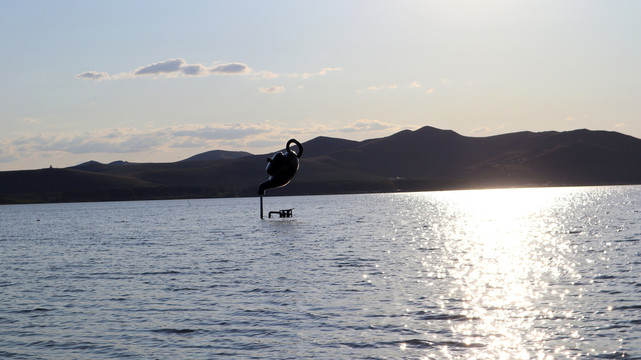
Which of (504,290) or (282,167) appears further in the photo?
(282,167)

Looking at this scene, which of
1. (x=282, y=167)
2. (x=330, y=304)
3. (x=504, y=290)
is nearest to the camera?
(x=330, y=304)

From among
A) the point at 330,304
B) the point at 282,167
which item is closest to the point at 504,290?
the point at 330,304

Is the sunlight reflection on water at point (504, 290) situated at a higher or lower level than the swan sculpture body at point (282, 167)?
lower

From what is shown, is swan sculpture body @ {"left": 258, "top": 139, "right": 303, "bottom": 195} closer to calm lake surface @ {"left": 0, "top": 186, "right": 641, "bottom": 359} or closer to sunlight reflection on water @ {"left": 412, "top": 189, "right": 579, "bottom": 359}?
sunlight reflection on water @ {"left": 412, "top": 189, "right": 579, "bottom": 359}

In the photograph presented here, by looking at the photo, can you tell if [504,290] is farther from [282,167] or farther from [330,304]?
[282,167]

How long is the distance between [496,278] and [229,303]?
14.6m

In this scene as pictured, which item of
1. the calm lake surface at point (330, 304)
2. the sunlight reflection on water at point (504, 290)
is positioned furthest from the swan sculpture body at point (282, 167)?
the calm lake surface at point (330, 304)

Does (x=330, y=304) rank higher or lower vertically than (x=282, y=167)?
lower

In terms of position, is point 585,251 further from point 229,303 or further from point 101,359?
point 101,359

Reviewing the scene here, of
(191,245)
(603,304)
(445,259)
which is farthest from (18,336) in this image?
(191,245)

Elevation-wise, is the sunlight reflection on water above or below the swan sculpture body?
below

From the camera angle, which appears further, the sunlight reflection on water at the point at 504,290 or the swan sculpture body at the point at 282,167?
the swan sculpture body at the point at 282,167

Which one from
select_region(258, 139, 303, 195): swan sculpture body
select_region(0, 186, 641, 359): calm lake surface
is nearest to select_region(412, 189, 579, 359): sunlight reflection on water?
select_region(0, 186, 641, 359): calm lake surface

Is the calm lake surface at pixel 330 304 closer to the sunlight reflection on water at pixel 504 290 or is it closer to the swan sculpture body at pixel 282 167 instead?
→ the sunlight reflection on water at pixel 504 290
